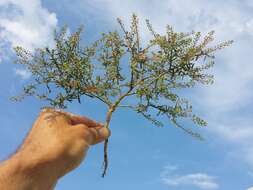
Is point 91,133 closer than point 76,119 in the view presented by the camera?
Yes

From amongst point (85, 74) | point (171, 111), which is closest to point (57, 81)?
point (85, 74)

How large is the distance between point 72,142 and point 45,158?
0.51 metres

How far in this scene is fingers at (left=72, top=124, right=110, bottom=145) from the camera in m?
4.70

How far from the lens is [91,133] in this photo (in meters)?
4.86

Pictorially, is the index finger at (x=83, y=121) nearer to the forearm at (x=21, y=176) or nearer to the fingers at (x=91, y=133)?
the fingers at (x=91, y=133)

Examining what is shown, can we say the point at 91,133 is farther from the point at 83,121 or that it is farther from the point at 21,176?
the point at 21,176

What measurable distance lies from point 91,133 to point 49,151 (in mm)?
814

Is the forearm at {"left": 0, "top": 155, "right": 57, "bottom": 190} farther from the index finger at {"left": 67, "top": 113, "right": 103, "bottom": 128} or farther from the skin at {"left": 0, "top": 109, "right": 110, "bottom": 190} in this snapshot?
the index finger at {"left": 67, "top": 113, "right": 103, "bottom": 128}

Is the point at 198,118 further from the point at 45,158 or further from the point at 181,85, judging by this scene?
the point at 45,158

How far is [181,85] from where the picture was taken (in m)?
12.1

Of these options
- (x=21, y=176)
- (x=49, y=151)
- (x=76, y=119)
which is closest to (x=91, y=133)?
(x=76, y=119)

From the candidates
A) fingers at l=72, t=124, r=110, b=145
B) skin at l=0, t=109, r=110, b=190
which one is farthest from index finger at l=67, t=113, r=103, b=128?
fingers at l=72, t=124, r=110, b=145

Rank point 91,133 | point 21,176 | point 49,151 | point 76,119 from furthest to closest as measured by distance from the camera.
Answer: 1. point 76,119
2. point 91,133
3. point 49,151
4. point 21,176

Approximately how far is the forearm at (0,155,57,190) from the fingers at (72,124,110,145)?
0.87 metres
